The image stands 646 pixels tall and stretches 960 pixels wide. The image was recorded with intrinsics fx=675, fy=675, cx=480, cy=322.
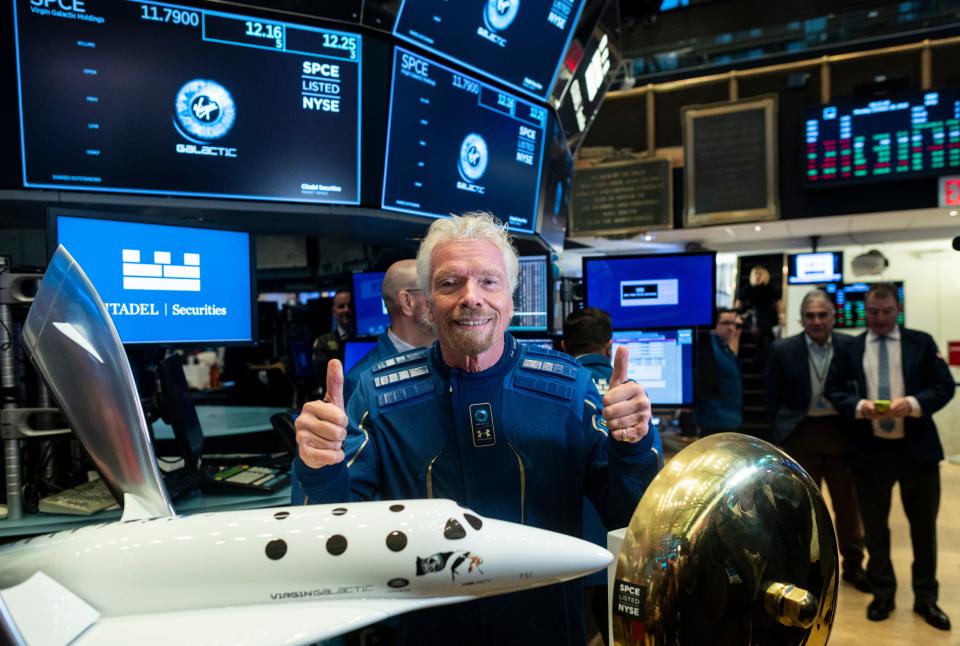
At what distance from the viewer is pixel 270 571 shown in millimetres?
1092

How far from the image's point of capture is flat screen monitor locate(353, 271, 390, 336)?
3.84 m

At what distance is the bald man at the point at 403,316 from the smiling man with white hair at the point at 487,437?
4.55 feet

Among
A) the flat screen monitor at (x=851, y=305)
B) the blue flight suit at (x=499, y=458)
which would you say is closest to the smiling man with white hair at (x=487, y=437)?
the blue flight suit at (x=499, y=458)

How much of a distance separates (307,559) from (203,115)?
2.07 m

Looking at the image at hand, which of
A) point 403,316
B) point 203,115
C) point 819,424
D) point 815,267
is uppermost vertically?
point 203,115

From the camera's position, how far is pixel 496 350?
1.54 meters

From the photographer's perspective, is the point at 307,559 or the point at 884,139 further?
the point at 884,139

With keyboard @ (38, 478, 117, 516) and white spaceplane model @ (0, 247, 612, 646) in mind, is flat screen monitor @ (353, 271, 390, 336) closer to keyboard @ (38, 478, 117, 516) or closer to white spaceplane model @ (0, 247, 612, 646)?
keyboard @ (38, 478, 117, 516)

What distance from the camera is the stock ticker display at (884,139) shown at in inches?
278

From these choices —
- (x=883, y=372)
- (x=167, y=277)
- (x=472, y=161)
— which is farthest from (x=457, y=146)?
(x=883, y=372)

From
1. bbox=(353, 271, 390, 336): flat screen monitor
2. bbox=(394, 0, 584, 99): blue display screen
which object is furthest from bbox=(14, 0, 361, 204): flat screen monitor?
bbox=(353, 271, 390, 336): flat screen monitor

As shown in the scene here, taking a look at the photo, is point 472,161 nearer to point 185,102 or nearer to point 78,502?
point 185,102

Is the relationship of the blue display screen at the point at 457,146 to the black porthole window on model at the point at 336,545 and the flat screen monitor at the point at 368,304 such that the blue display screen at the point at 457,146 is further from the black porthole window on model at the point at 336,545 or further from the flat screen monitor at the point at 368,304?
the black porthole window on model at the point at 336,545

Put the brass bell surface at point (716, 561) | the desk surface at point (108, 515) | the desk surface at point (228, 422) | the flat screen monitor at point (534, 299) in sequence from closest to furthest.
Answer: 1. the brass bell surface at point (716, 561)
2. the desk surface at point (108, 515)
3. the desk surface at point (228, 422)
4. the flat screen monitor at point (534, 299)
